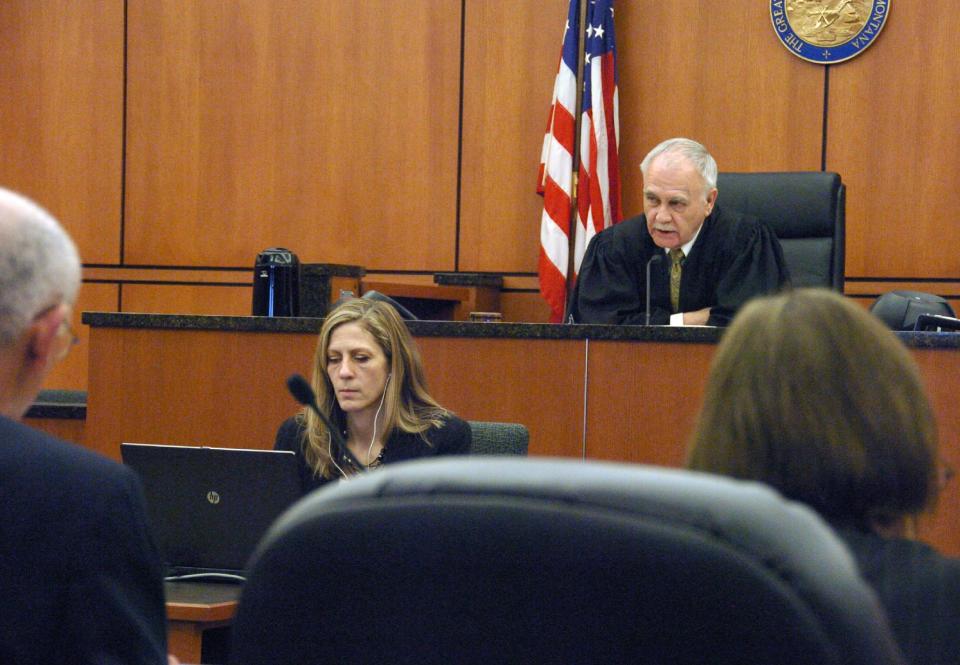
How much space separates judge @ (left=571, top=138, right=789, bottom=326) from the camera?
4277mm

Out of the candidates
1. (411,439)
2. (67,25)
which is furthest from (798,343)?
(67,25)

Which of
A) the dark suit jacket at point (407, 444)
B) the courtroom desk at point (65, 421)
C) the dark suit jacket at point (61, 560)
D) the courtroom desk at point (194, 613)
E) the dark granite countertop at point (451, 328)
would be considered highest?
the dark granite countertop at point (451, 328)

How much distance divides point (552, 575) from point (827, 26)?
5779 mm

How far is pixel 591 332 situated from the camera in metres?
3.71

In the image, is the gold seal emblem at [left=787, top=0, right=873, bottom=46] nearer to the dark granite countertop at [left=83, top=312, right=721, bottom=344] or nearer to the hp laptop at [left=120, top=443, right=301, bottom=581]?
the dark granite countertop at [left=83, top=312, right=721, bottom=344]

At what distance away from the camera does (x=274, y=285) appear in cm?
424

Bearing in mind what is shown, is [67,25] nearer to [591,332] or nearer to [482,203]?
[482,203]

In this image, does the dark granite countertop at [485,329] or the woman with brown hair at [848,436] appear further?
the dark granite countertop at [485,329]

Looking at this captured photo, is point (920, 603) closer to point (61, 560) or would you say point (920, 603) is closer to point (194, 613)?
point (61, 560)

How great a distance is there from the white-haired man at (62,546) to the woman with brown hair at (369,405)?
1901mm

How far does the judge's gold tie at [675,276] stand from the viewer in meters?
4.35

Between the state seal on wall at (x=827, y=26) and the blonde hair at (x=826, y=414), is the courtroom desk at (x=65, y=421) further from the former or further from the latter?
the state seal on wall at (x=827, y=26)

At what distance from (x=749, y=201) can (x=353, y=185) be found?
106 inches

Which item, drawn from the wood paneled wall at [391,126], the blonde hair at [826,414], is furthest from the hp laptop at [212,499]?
the wood paneled wall at [391,126]
